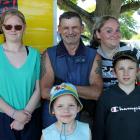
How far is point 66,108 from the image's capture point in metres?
3.63

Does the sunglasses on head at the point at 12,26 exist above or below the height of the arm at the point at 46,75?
above

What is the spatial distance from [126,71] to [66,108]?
2.44 ft

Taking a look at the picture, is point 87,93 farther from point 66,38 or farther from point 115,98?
point 66,38

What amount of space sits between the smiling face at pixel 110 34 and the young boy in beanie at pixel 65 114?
3.52 feet

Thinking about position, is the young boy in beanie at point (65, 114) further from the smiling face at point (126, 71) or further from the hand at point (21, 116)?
the smiling face at point (126, 71)

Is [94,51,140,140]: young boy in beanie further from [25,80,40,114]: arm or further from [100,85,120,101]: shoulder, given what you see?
[25,80,40,114]: arm

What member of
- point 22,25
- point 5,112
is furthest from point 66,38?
point 5,112

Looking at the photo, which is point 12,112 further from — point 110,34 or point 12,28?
point 110,34

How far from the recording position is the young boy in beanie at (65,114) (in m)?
3.62

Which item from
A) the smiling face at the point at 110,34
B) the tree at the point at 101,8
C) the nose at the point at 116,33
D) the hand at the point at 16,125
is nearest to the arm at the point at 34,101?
the hand at the point at 16,125

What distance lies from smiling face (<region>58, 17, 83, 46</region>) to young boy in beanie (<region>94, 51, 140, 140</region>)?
1.75ft

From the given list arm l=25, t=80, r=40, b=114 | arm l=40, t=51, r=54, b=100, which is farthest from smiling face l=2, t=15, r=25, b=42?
arm l=25, t=80, r=40, b=114

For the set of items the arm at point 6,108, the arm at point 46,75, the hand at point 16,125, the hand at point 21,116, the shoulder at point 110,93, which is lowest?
the hand at point 16,125

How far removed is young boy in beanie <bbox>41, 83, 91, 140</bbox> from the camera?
3625 mm
